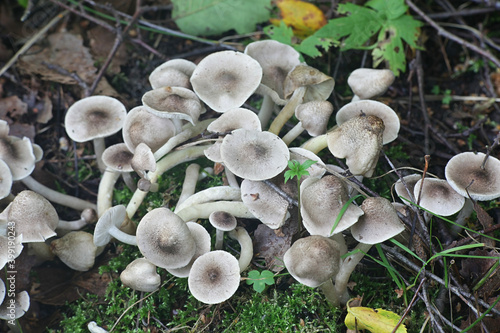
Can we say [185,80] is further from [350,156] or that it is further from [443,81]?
[443,81]

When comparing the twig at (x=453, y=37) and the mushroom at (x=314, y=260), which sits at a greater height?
the twig at (x=453, y=37)

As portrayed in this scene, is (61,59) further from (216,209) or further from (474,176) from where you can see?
(474,176)

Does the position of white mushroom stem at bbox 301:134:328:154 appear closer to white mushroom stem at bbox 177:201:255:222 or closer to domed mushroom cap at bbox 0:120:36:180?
white mushroom stem at bbox 177:201:255:222

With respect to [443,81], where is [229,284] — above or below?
below

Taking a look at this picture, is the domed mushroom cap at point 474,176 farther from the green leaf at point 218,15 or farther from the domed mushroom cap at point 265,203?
the green leaf at point 218,15

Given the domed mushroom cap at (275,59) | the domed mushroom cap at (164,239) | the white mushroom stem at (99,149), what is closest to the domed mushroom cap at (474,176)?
the domed mushroom cap at (275,59)

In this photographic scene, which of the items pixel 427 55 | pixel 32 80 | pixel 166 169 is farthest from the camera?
pixel 427 55

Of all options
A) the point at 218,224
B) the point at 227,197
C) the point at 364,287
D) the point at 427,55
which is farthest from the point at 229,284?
the point at 427,55
